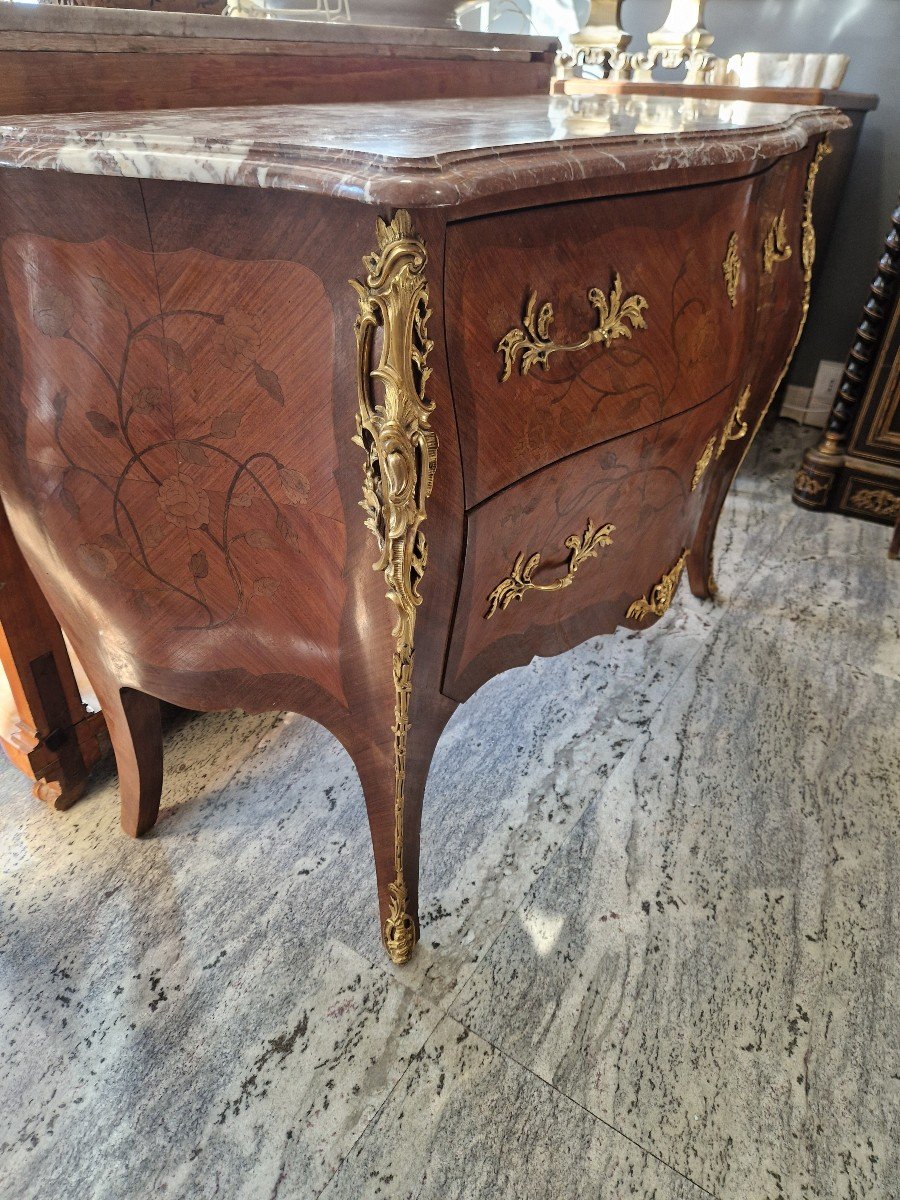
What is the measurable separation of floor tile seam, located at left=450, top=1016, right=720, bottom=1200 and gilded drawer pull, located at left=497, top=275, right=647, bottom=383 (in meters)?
0.72

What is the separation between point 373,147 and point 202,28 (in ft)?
1.70

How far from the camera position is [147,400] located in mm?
676

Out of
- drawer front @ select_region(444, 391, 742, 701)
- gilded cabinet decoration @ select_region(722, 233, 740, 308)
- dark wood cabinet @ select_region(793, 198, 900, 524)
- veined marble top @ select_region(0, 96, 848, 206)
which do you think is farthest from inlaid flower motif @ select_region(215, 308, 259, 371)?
dark wood cabinet @ select_region(793, 198, 900, 524)

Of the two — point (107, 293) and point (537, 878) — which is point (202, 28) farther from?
point (537, 878)

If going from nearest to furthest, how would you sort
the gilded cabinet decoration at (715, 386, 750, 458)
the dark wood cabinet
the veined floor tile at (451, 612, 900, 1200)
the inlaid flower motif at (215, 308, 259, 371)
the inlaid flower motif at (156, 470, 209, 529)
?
the inlaid flower motif at (215, 308, 259, 371)
the inlaid flower motif at (156, 470, 209, 529)
the veined floor tile at (451, 612, 900, 1200)
the gilded cabinet decoration at (715, 386, 750, 458)
the dark wood cabinet

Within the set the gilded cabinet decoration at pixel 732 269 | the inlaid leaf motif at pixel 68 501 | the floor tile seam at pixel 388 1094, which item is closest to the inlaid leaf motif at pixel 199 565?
the inlaid leaf motif at pixel 68 501

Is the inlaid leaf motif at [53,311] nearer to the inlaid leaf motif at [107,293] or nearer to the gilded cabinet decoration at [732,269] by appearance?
the inlaid leaf motif at [107,293]

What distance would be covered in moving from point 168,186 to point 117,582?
0.38 meters

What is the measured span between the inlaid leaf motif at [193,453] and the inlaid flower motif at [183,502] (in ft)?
0.06


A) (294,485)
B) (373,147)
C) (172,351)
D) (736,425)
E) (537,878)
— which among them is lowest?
(537,878)

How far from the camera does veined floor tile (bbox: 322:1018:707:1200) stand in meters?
0.77

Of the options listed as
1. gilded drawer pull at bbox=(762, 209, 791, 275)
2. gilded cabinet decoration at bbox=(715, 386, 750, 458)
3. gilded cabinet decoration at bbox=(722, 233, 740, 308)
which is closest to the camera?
gilded cabinet decoration at bbox=(722, 233, 740, 308)

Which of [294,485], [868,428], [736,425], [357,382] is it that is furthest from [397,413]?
[868,428]

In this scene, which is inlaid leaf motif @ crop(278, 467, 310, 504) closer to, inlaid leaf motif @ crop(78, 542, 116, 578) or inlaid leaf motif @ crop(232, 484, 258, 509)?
inlaid leaf motif @ crop(232, 484, 258, 509)
